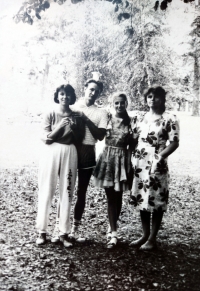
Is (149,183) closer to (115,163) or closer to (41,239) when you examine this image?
(115,163)

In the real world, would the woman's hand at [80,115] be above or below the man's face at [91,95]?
below

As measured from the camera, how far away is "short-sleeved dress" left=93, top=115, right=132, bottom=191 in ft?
8.23

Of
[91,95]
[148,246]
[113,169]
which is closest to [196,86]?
[91,95]

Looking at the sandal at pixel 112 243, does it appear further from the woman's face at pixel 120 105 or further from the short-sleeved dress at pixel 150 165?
the woman's face at pixel 120 105

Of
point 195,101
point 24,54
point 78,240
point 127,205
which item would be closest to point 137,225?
point 127,205

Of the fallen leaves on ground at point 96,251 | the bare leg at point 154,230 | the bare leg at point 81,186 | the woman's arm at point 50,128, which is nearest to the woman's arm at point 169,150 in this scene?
the fallen leaves on ground at point 96,251

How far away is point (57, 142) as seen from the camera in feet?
8.41

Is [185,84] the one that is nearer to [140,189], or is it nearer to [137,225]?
[140,189]

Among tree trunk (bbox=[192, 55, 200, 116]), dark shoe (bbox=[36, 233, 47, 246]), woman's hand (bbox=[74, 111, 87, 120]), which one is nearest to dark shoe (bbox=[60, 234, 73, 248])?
dark shoe (bbox=[36, 233, 47, 246])

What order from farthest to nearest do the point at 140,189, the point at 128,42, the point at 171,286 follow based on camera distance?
the point at 128,42
the point at 140,189
the point at 171,286

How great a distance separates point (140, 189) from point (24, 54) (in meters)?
1.52

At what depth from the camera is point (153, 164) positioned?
97.6 inches

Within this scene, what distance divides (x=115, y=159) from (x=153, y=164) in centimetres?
29

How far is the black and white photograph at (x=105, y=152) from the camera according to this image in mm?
2398
